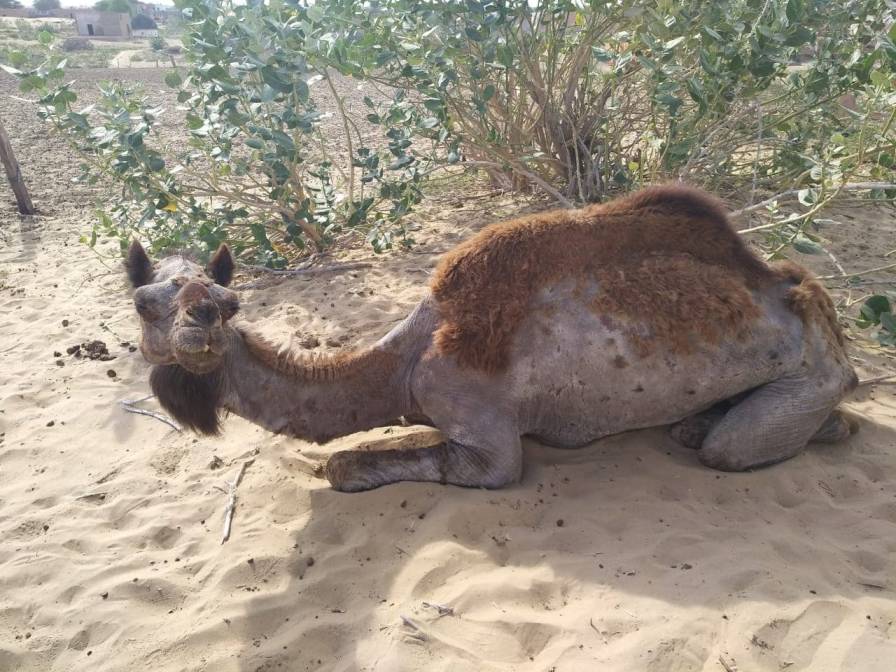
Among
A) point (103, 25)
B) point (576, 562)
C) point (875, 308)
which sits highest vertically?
point (103, 25)

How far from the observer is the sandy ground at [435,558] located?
276 cm

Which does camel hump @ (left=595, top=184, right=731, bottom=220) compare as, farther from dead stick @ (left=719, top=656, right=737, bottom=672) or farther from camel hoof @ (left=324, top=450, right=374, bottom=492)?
dead stick @ (left=719, top=656, right=737, bottom=672)

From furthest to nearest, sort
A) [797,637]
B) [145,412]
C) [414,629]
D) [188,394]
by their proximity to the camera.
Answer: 1. [145,412]
2. [188,394]
3. [414,629]
4. [797,637]

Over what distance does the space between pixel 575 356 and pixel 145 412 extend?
3207mm

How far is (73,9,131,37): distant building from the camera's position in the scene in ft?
135

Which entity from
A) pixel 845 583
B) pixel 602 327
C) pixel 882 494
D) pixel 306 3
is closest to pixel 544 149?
pixel 306 3

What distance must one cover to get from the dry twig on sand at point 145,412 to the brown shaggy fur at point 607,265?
2265 mm

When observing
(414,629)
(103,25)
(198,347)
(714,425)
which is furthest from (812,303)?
(103,25)

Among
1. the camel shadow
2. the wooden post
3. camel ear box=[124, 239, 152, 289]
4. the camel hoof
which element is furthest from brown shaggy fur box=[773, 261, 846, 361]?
the wooden post

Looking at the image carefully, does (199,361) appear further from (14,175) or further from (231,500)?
(14,175)

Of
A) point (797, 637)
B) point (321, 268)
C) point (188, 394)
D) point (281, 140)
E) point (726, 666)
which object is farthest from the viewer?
point (321, 268)

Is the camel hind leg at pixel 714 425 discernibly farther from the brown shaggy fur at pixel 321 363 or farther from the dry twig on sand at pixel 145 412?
the dry twig on sand at pixel 145 412

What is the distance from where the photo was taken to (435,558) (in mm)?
3268

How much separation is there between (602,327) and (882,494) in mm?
1742
